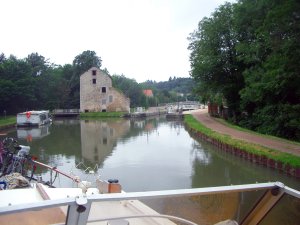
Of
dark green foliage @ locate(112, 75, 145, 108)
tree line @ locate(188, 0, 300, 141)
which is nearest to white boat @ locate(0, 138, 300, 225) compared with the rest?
tree line @ locate(188, 0, 300, 141)

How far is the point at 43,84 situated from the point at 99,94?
8.51 m

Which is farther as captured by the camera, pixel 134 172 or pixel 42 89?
pixel 42 89

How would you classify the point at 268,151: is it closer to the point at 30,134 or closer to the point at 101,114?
the point at 30,134

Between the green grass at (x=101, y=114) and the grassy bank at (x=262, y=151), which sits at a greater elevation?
the green grass at (x=101, y=114)

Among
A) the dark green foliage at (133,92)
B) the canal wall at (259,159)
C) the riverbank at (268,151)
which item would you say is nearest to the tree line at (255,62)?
the riverbank at (268,151)

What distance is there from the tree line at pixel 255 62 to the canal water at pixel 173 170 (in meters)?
4.31

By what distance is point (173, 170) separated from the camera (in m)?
14.6

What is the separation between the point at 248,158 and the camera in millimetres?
15602

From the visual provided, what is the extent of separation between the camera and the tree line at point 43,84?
49.0 m

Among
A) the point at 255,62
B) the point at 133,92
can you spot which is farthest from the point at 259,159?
the point at 133,92

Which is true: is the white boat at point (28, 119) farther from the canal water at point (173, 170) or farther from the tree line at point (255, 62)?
the tree line at point (255, 62)

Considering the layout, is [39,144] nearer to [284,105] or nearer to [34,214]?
[284,105]

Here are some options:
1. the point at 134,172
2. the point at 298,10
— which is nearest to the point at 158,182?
the point at 134,172

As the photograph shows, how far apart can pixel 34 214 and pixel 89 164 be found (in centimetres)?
1424
